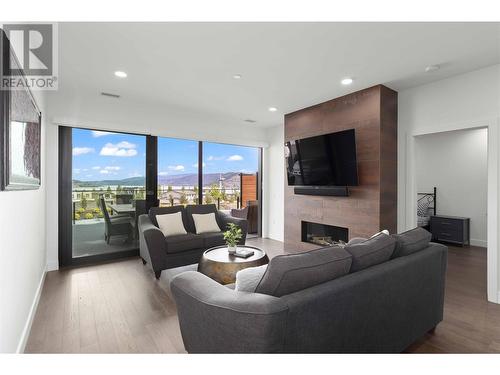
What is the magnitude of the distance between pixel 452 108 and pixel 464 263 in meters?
2.43

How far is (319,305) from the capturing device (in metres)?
1.28

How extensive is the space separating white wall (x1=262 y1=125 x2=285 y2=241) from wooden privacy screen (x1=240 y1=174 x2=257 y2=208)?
342 mm

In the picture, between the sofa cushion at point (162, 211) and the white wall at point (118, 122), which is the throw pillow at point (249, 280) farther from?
the white wall at point (118, 122)

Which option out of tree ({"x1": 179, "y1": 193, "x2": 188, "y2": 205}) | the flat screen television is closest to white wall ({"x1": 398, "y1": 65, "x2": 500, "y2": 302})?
the flat screen television

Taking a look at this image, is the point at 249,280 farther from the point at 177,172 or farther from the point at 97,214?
the point at 177,172

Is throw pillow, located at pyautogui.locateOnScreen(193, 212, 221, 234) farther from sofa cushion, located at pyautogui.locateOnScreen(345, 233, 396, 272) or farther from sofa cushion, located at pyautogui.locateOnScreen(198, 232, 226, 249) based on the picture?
sofa cushion, located at pyautogui.locateOnScreen(345, 233, 396, 272)

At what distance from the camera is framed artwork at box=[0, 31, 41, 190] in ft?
4.25

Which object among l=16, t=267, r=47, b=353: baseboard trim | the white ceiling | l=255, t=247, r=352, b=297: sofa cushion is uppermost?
the white ceiling

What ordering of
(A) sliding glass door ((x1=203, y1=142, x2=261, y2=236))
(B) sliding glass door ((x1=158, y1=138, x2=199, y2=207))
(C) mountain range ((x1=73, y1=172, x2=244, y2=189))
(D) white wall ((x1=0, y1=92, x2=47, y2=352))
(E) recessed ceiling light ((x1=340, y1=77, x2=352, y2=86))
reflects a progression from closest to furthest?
(D) white wall ((x1=0, y1=92, x2=47, y2=352)), (E) recessed ceiling light ((x1=340, y1=77, x2=352, y2=86)), (C) mountain range ((x1=73, y1=172, x2=244, y2=189)), (B) sliding glass door ((x1=158, y1=138, x2=199, y2=207)), (A) sliding glass door ((x1=203, y1=142, x2=261, y2=236))

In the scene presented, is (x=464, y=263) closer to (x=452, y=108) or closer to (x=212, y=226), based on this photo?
(x=452, y=108)

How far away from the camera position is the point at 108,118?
4.10 meters

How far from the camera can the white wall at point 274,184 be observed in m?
5.70

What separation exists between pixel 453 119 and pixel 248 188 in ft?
13.5
